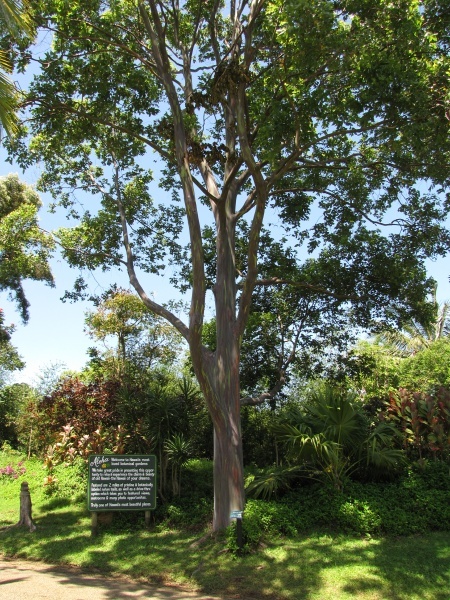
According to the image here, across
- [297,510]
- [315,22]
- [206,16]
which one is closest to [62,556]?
[297,510]

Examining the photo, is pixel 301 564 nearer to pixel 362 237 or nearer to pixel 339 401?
pixel 339 401

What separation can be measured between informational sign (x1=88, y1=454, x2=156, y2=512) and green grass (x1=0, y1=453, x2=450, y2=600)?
2.03 ft

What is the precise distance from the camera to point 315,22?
7988mm

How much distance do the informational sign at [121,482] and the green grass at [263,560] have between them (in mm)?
618

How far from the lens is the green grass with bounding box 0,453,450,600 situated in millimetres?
6848

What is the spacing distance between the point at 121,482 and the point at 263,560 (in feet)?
12.3

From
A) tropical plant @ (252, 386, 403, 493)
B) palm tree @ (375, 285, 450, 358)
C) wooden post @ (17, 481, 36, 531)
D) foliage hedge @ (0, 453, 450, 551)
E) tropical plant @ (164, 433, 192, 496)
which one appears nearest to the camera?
foliage hedge @ (0, 453, 450, 551)

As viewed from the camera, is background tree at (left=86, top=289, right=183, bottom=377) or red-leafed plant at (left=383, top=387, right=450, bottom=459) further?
background tree at (left=86, top=289, right=183, bottom=377)

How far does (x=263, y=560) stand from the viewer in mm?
8023

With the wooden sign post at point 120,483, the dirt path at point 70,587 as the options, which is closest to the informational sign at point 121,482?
the wooden sign post at point 120,483

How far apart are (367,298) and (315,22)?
6.59 m

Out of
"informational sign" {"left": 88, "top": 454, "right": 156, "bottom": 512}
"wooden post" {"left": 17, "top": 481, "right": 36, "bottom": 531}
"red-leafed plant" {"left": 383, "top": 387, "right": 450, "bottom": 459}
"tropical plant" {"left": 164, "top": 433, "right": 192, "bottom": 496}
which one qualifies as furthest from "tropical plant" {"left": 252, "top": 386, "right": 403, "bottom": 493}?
"wooden post" {"left": 17, "top": 481, "right": 36, "bottom": 531}

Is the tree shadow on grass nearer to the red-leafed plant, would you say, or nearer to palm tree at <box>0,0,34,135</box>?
the red-leafed plant

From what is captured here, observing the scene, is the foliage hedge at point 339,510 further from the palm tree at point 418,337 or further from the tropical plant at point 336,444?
the palm tree at point 418,337
